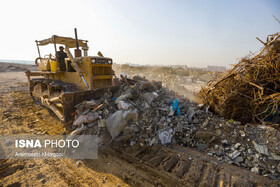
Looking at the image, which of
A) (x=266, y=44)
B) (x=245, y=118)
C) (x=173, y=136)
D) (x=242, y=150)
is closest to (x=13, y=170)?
(x=173, y=136)

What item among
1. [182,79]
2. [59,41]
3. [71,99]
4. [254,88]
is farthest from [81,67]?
[182,79]

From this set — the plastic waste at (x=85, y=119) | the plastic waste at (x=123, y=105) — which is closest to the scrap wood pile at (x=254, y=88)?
the plastic waste at (x=123, y=105)

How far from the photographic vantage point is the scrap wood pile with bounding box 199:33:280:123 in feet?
12.5

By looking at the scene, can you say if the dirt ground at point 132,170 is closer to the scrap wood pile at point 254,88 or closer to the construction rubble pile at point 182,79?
the scrap wood pile at point 254,88

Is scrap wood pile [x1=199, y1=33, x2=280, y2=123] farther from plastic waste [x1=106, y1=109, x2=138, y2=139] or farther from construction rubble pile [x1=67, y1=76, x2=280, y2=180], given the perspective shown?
plastic waste [x1=106, y1=109, x2=138, y2=139]

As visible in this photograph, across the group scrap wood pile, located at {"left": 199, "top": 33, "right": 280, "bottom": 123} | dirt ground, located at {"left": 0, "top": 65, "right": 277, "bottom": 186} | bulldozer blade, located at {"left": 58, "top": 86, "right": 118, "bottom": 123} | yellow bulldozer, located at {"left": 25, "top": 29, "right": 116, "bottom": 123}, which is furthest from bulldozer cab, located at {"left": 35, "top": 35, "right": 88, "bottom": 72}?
scrap wood pile, located at {"left": 199, "top": 33, "right": 280, "bottom": 123}

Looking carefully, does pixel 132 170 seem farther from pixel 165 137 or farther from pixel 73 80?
pixel 73 80

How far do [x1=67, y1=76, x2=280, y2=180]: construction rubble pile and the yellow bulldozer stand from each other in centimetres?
37

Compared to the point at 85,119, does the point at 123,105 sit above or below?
above

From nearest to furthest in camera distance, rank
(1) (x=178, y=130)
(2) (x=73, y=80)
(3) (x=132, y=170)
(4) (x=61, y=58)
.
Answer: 1. (3) (x=132, y=170)
2. (1) (x=178, y=130)
3. (2) (x=73, y=80)
4. (4) (x=61, y=58)

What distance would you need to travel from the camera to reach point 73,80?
17.2 feet

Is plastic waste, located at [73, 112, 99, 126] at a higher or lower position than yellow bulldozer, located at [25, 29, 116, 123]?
lower

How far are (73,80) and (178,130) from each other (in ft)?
13.5

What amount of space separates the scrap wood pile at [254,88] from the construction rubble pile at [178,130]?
49 cm
